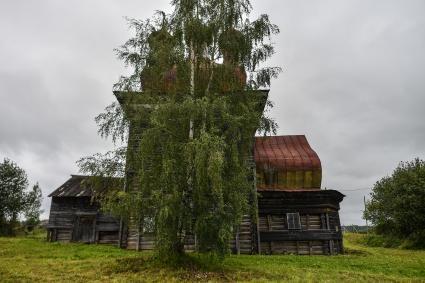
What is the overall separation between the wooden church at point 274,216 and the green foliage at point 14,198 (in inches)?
526

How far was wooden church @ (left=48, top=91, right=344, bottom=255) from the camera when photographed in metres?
20.8

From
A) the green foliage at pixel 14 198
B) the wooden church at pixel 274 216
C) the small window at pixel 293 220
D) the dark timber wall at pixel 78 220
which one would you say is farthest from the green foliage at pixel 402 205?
the green foliage at pixel 14 198

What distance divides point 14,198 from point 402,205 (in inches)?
1535

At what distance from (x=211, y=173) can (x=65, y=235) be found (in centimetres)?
1789

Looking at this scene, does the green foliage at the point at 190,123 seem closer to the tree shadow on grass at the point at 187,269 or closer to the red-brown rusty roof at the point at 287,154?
the tree shadow on grass at the point at 187,269

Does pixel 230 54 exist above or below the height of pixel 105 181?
above

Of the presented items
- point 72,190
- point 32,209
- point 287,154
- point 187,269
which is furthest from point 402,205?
point 32,209

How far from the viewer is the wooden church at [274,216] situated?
68.2ft

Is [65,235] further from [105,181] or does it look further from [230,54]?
[230,54]

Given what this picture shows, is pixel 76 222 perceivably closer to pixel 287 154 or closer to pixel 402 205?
pixel 287 154

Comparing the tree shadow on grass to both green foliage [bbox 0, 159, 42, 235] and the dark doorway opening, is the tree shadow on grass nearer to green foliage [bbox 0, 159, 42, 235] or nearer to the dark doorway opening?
the dark doorway opening

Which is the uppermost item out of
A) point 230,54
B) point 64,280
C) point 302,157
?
point 230,54

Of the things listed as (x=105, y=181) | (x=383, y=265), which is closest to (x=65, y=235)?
(x=105, y=181)

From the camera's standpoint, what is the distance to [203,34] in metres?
14.5
